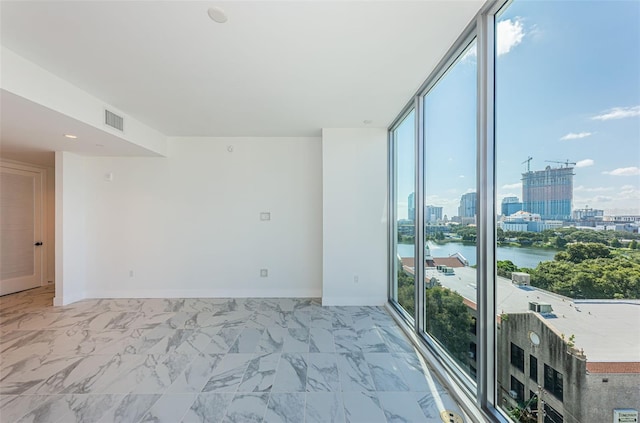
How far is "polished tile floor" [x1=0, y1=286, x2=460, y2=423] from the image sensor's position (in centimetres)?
173

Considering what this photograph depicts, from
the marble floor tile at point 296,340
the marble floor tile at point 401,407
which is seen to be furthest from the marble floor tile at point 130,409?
the marble floor tile at point 401,407

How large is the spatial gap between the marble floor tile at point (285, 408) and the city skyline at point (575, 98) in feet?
6.68

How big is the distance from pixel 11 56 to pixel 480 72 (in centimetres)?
373

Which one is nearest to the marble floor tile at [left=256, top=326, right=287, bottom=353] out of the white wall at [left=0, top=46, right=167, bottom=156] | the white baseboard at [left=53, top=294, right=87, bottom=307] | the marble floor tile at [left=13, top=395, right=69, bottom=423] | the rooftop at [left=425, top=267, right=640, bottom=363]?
the marble floor tile at [left=13, top=395, right=69, bottom=423]

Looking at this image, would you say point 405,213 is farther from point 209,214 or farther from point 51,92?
point 51,92

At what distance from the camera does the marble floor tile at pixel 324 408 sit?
5.45ft

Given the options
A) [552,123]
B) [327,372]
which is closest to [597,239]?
[552,123]

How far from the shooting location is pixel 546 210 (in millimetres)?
1183

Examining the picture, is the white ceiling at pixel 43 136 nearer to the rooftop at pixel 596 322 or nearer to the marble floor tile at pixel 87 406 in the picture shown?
the marble floor tile at pixel 87 406

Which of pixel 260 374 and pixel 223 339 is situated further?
pixel 223 339

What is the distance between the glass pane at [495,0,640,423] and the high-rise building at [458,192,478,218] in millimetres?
213

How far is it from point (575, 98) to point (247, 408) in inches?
107

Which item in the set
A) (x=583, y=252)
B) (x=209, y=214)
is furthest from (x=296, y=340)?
(x=209, y=214)

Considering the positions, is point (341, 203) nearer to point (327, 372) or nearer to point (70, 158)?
point (327, 372)
